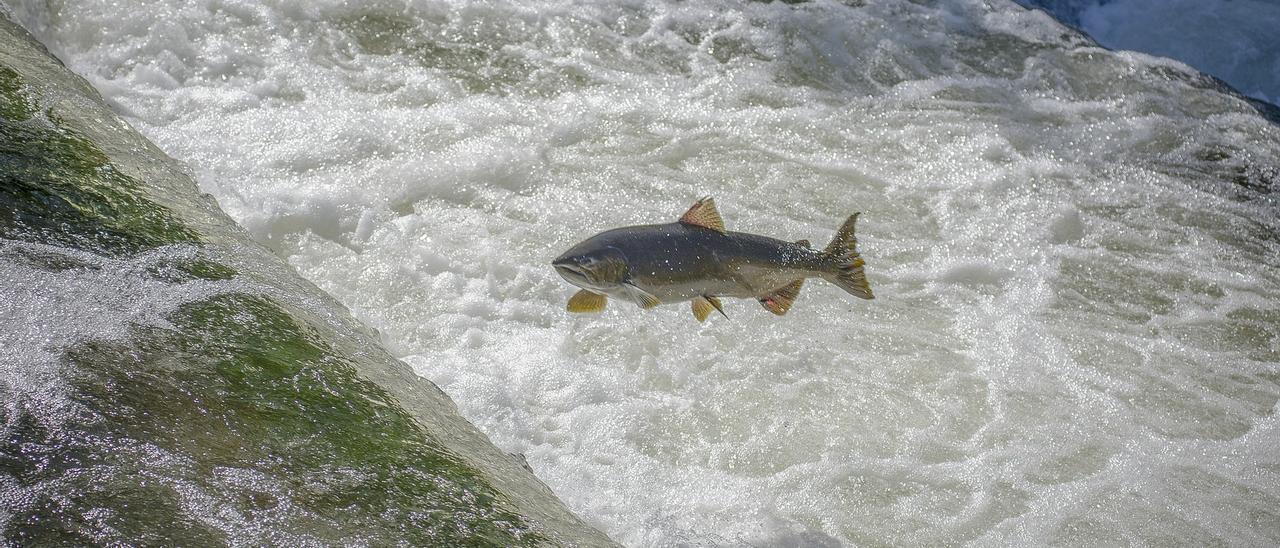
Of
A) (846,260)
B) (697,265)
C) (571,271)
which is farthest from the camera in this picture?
(846,260)

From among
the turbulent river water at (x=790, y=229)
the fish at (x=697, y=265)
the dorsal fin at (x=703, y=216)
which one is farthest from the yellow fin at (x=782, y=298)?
the turbulent river water at (x=790, y=229)

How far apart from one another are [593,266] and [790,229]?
2546 mm

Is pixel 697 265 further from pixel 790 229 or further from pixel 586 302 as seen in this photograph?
pixel 790 229

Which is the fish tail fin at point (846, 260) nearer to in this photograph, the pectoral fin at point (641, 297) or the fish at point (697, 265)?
the fish at point (697, 265)

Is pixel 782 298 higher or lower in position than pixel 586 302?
lower

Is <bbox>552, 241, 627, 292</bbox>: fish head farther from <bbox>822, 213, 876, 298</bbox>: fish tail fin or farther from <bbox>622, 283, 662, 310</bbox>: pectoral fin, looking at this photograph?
<bbox>822, 213, 876, 298</bbox>: fish tail fin

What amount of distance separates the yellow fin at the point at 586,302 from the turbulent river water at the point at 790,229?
A: 3.05ft

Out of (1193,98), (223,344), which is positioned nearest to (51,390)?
(223,344)

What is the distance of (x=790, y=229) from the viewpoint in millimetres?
4836

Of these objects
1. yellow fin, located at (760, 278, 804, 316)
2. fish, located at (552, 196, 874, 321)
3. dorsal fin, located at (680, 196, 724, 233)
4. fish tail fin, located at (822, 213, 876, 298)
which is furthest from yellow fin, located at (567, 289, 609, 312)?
fish tail fin, located at (822, 213, 876, 298)

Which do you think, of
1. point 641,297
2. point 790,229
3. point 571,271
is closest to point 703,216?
point 641,297

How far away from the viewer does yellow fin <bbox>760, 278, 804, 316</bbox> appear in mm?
2723

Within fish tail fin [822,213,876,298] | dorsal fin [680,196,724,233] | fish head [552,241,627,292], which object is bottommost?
fish tail fin [822,213,876,298]

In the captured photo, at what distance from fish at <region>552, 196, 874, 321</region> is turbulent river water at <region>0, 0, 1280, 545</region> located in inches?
34.1
